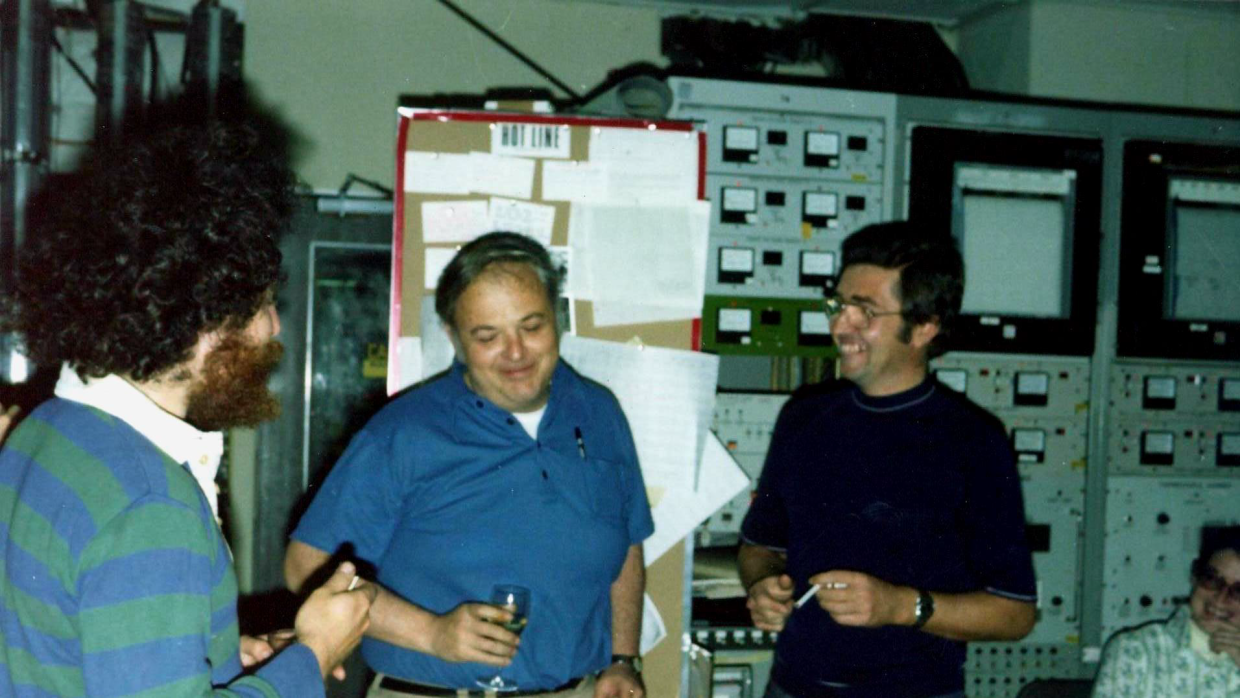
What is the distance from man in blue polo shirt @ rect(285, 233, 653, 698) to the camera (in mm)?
2023

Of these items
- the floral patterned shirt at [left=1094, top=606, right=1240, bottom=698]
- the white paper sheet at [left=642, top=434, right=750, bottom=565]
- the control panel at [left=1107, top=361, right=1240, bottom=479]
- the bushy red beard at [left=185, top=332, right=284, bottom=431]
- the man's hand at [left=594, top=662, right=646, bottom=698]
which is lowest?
the floral patterned shirt at [left=1094, top=606, right=1240, bottom=698]

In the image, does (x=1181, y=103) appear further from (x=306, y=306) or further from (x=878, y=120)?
(x=306, y=306)

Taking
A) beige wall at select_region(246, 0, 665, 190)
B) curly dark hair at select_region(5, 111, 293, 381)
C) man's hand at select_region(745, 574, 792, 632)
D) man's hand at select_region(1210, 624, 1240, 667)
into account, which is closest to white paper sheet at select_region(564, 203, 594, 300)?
man's hand at select_region(745, 574, 792, 632)

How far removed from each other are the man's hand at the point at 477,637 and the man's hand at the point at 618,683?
0.94ft

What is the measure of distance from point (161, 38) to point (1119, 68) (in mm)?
4393

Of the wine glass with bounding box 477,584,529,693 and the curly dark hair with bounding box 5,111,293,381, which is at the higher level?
the curly dark hair with bounding box 5,111,293,381

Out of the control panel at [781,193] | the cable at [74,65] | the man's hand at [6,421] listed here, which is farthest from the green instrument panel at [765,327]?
the cable at [74,65]

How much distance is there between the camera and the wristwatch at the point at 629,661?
87.4 inches

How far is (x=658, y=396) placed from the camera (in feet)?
8.52

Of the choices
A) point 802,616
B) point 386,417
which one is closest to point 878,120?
point 802,616

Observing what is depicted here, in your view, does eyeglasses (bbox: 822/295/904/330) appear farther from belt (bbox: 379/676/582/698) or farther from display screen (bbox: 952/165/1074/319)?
belt (bbox: 379/676/582/698)

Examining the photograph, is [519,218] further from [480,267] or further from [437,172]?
[480,267]

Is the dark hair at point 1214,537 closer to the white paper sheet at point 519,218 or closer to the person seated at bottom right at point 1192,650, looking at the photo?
the person seated at bottom right at point 1192,650

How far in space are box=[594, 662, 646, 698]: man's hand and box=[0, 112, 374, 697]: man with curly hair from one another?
76 cm
